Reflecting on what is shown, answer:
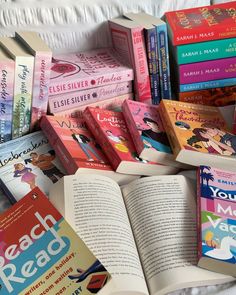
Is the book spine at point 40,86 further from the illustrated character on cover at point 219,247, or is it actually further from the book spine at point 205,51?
the illustrated character on cover at point 219,247

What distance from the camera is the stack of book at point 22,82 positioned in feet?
3.03

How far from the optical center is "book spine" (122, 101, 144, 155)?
937mm

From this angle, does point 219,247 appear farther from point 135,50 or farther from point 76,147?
point 135,50

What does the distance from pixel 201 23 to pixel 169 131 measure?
314 millimetres

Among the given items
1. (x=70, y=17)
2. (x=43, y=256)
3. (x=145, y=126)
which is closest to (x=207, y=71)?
(x=145, y=126)

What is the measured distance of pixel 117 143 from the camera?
0.95m

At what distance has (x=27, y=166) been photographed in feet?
3.06

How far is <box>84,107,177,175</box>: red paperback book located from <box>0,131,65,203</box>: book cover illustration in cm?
11

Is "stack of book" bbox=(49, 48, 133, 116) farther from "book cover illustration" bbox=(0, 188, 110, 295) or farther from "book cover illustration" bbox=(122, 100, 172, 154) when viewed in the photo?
"book cover illustration" bbox=(0, 188, 110, 295)

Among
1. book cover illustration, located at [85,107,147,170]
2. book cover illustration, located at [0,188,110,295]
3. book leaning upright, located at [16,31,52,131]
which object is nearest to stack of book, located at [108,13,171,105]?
book cover illustration, located at [85,107,147,170]

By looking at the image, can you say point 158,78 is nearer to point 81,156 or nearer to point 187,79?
point 187,79

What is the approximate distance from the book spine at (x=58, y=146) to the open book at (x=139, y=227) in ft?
0.20

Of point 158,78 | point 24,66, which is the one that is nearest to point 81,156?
point 24,66

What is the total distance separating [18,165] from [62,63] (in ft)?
1.00
